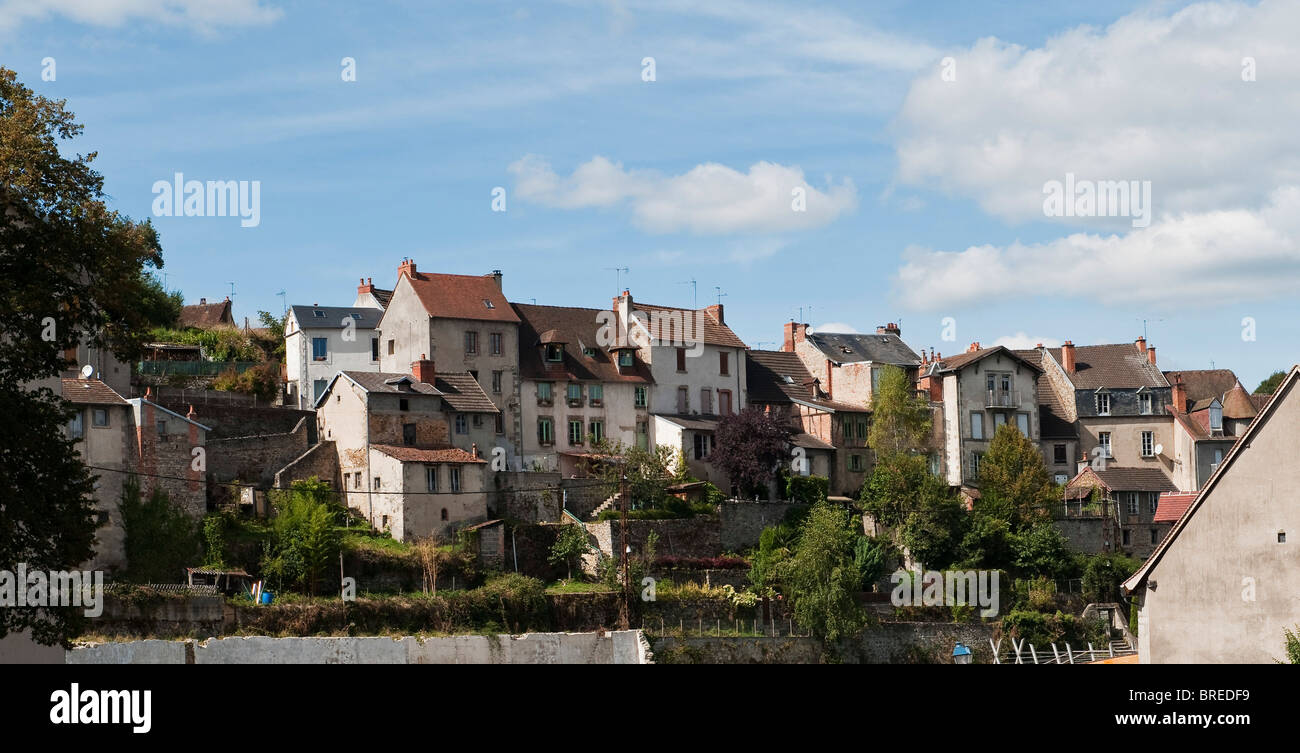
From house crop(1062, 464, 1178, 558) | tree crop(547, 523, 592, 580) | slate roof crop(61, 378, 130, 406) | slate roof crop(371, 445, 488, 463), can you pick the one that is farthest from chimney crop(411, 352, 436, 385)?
house crop(1062, 464, 1178, 558)

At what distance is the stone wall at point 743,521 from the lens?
58.7m

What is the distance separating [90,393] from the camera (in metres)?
48.0

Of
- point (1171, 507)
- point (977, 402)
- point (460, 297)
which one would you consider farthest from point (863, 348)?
point (1171, 507)

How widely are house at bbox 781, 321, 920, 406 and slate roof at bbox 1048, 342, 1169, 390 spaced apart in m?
8.70

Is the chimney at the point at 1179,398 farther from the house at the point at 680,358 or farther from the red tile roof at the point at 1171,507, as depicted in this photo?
the red tile roof at the point at 1171,507

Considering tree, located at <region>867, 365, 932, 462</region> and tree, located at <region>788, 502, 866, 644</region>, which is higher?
tree, located at <region>867, 365, 932, 462</region>

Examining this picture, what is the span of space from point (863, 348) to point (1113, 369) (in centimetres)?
1308

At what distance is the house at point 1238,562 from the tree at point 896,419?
125ft

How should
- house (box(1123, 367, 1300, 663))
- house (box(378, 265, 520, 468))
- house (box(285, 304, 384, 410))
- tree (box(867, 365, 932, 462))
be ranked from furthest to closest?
house (box(285, 304, 384, 410)), tree (box(867, 365, 932, 462)), house (box(378, 265, 520, 468)), house (box(1123, 367, 1300, 663))

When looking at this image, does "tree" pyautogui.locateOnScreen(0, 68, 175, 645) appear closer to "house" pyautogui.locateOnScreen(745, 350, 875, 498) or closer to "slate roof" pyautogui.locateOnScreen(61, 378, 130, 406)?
"slate roof" pyautogui.locateOnScreen(61, 378, 130, 406)

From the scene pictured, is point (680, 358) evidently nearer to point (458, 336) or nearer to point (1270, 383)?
point (458, 336)

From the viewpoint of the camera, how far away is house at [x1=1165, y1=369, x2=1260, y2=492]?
233ft

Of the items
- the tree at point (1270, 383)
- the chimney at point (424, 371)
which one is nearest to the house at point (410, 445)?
the chimney at point (424, 371)
